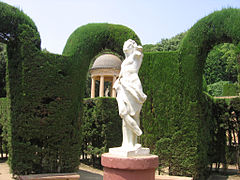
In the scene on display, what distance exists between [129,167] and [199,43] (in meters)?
5.54

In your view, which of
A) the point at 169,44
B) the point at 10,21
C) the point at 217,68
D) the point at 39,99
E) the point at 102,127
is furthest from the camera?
the point at 217,68

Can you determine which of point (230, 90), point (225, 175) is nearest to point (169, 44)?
point (230, 90)

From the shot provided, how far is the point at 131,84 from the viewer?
18.1 ft

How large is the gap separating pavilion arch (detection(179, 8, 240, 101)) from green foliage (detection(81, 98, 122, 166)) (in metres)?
5.44

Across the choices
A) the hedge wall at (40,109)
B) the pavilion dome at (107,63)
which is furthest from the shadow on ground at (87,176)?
the pavilion dome at (107,63)

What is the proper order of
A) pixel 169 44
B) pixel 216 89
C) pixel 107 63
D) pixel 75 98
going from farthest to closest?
A: pixel 216 89
pixel 169 44
pixel 107 63
pixel 75 98

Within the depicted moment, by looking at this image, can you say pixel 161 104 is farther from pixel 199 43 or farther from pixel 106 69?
pixel 106 69

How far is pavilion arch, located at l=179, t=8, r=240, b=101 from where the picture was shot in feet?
27.8

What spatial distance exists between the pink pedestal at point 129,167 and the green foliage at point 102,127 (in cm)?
793

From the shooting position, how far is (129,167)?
193 inches

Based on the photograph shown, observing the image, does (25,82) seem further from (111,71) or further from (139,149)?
(111,71)

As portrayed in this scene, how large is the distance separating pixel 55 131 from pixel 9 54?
3107 mm

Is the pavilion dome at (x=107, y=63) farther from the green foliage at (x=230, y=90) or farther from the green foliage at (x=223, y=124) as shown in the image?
the green foliage at (x=230, y=90)

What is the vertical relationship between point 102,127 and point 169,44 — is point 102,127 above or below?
below
